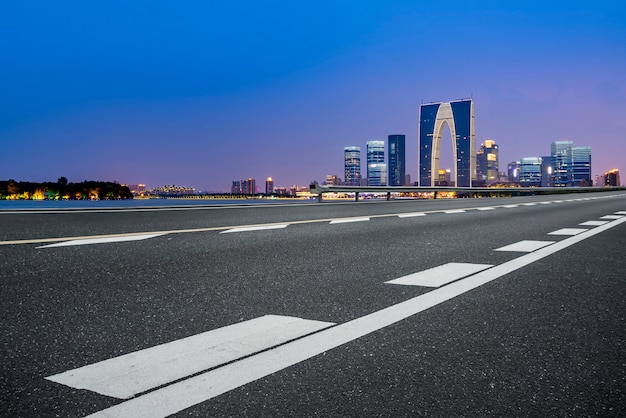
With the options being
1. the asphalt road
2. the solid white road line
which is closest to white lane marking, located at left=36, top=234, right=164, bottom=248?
the asphalt road

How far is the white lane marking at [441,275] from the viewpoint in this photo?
4.64m

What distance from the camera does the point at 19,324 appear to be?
3.10 m

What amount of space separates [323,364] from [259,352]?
33 cm

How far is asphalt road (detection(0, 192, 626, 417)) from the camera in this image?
203cm

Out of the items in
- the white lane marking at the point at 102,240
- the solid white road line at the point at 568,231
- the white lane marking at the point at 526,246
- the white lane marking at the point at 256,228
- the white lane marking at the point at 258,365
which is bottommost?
the solid white road line at the point at 568,231

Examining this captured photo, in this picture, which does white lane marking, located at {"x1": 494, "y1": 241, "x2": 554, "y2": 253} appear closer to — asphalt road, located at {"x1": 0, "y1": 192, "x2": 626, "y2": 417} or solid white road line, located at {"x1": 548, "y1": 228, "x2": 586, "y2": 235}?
asphalt road, located at {"x1": 0, "y1": 192, "x2": 626, "y2": 417}

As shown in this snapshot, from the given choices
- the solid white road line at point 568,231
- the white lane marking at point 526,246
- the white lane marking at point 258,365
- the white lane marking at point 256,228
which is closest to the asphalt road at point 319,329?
the white lane marking at point 258,365

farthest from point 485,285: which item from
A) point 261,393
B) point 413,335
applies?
point 261,393

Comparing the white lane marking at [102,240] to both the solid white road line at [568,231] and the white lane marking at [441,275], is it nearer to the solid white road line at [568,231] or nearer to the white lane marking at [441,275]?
the white lane marking at [441,275]

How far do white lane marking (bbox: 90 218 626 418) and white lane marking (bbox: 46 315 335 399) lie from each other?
0.25 feet

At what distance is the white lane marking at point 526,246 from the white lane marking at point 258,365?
334 centimetres

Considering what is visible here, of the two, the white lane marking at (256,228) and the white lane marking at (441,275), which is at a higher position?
the white lane marking at (256,228)

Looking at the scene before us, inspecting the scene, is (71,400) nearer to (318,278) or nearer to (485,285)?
(318,278)

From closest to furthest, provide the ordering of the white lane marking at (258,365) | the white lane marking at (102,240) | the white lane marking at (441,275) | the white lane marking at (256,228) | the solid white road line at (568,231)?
1. the white lane marking at (258,365)
2. the white lane marking at (441,275)
3. the white lane marking at (102,240)
4. the white lane marking at (256,228)
5. the solid white road line at (568,231)
